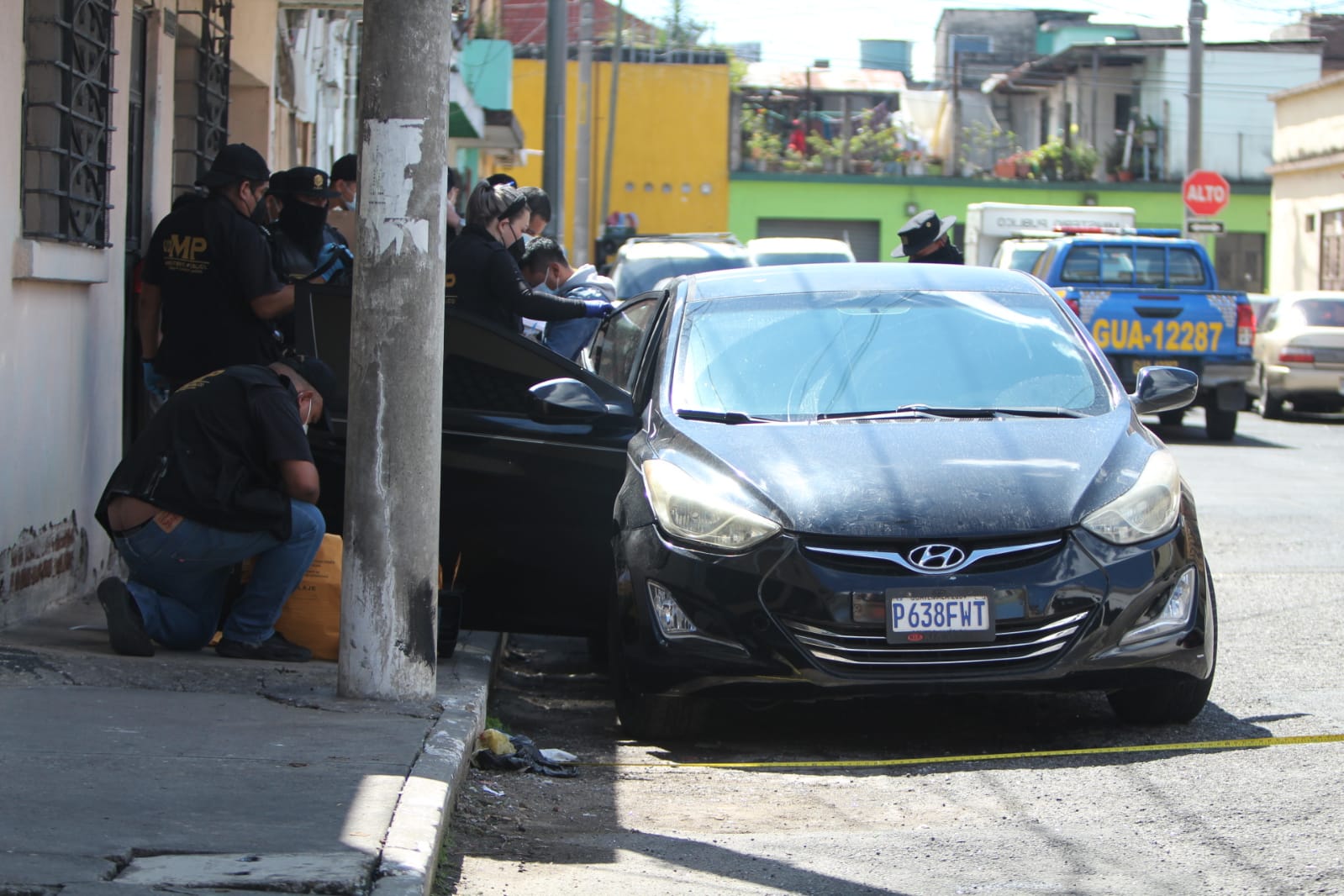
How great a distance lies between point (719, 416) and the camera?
19.9 ft

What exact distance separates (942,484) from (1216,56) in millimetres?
44177

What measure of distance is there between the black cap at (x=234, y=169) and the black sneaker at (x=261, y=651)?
207 centimetres

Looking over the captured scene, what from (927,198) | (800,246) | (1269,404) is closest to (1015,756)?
(800,246)

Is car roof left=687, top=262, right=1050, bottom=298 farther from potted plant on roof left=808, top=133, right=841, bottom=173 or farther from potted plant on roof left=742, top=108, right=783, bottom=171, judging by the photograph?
potted plant on roof left=742, top=108, right=783, bottom=171

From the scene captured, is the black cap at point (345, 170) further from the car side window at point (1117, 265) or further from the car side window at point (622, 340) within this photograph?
the car side window at point (1117, 265)

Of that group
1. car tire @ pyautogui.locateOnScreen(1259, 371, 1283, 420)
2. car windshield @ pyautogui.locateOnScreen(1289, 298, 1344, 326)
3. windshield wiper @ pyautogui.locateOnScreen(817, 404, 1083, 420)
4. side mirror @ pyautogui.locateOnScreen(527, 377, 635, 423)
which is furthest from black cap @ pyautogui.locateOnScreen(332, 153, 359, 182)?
car tire @ pyautogui.locateOnScreen(1259, 371, 1283, 420)

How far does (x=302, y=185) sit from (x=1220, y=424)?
12185 mm

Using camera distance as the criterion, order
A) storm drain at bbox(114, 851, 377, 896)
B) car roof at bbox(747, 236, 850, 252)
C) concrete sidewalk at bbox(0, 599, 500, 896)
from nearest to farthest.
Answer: storm drain at bbox(114, 851, 377, 896) < concrete sidewalk at bbox(0, 599, 500, 896) < car roof at bbox(747, 236, 850, 252)

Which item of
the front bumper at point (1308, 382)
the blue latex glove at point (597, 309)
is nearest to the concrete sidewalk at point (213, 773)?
the blue latex glove at point (597, 309)

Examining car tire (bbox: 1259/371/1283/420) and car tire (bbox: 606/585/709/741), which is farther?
car tire (bbox: 1259/371/1283/420)

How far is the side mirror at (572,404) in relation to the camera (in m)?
6.39

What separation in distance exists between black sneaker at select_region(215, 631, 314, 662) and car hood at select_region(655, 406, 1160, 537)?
1.52 metres

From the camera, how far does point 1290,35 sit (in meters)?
51.7

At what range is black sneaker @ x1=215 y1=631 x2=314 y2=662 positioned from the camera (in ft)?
20.6
